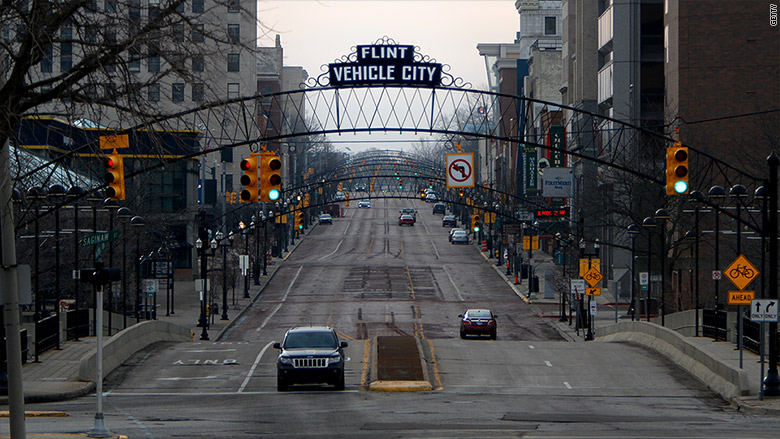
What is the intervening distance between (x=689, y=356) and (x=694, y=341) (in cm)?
586

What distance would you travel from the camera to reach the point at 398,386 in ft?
89.0

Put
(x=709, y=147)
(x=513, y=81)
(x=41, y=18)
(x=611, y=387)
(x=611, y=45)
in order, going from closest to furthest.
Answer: (x=41, y=18), (x=611, y=387), (x=709, y=147), (x=611, y=45), (x=513, y=81)

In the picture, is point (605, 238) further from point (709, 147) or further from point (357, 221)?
point (357, 221)

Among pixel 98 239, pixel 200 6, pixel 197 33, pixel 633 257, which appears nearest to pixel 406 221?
pixel 633 257

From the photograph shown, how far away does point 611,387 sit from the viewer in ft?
93.2

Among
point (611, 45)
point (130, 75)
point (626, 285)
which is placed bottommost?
point (626, 285)

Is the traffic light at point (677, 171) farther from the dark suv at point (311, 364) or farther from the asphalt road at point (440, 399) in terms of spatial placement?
the dark suv at point (311, 364)

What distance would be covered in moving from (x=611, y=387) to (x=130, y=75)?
19730 mm

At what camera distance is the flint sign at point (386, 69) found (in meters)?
31.9

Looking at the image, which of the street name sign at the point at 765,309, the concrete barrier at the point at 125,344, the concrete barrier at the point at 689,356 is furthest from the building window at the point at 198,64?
the concrete barrier at the point at 689,356

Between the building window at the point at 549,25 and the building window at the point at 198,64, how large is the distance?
450 feet

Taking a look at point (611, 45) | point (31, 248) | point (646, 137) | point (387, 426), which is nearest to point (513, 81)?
point (611, 45)

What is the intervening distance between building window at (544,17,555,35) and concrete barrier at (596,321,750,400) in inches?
4167

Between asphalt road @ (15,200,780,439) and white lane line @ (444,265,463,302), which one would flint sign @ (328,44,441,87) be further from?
white lane line @ (444,265,463,302)
